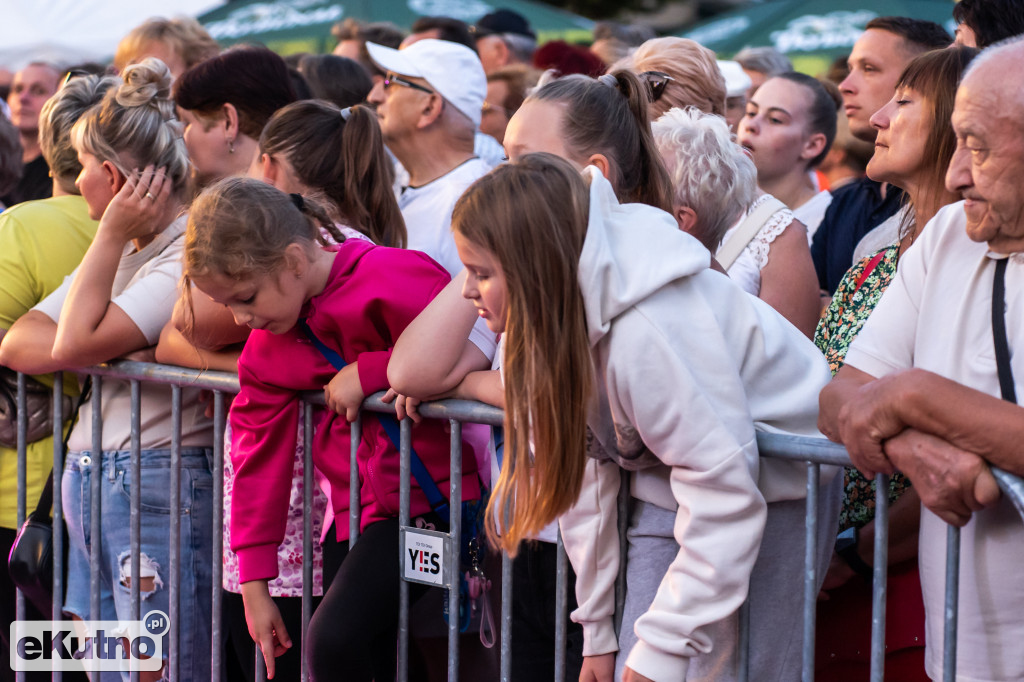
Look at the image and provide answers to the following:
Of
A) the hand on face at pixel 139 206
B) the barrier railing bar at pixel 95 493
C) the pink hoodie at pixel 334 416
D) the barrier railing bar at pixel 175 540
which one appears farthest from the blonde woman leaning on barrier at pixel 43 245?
the pink hoodie at pixel 334 416

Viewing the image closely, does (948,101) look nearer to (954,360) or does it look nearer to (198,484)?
(954,360)

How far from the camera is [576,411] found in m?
2.24

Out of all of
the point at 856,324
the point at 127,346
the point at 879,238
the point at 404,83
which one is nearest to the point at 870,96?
the point at 879,238

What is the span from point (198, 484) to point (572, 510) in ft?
5.11

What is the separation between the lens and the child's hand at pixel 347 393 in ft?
9.65

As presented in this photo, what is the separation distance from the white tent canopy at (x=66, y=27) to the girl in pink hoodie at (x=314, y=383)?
28.4ft

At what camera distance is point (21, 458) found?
389 cm

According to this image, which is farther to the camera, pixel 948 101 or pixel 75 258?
pixel 75 258

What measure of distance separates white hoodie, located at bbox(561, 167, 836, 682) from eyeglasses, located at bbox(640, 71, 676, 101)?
1549 mm

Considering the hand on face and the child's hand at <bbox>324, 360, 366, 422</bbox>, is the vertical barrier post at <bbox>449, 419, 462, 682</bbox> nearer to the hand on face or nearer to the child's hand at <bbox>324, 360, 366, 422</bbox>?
the child's hand at <bbox>324, 360, 366, 422</bbox>

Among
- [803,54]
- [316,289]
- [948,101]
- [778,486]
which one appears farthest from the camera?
[803,54]

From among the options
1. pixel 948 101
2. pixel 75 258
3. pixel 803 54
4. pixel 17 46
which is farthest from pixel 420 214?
pixel 17 46

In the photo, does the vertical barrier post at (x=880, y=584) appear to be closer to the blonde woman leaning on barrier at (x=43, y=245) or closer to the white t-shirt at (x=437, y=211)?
the white t-shirt at (x=437, y=211)

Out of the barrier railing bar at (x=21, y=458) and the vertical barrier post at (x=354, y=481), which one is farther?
the barrier railing bar at (x=21, y=458)
